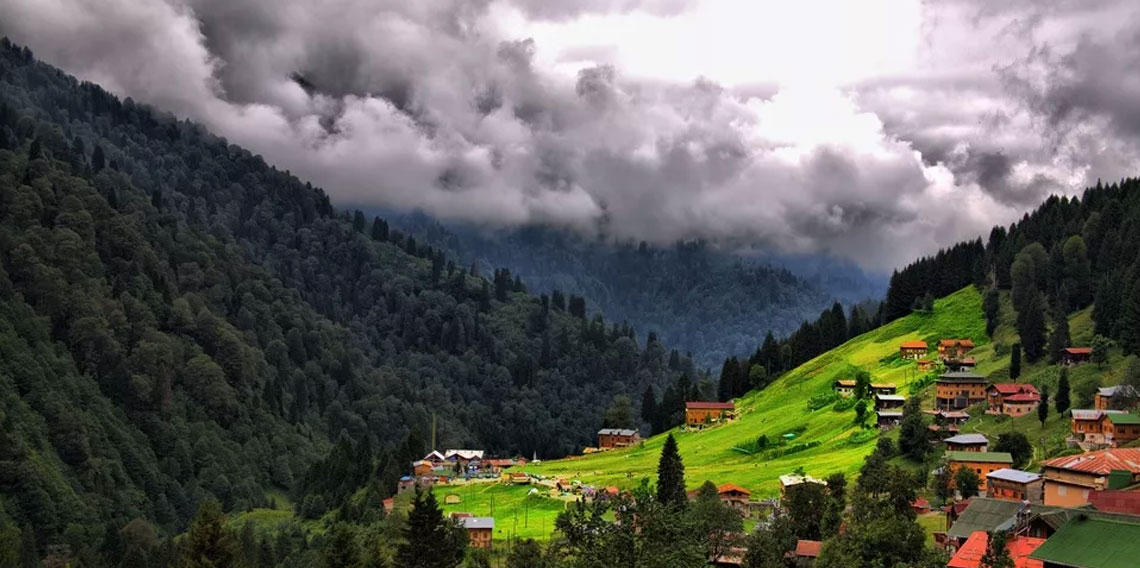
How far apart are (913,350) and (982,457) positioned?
84.5 meters

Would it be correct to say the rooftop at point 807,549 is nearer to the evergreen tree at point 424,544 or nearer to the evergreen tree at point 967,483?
the evergreen tree at point 967,483

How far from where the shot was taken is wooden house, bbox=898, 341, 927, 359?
18140cm

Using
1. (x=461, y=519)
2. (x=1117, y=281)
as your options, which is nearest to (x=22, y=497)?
(x=461, y=519)

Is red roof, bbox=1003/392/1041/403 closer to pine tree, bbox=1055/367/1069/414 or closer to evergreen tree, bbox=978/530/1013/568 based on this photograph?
pine tree, bbox=1055/367/1069/414

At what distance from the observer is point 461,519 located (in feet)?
365

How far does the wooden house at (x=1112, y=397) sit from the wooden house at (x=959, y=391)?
78.7 feet

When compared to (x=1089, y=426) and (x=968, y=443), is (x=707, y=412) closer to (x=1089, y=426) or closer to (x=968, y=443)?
(x=968, y=443)

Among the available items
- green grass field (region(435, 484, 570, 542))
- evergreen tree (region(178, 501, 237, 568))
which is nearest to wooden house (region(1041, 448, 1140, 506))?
green grass field (region(435, 484, 570, 542))

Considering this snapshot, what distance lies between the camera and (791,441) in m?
152

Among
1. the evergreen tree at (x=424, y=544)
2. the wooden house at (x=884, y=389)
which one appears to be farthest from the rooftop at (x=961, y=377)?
the evergreen tree at (x=424, y=544)

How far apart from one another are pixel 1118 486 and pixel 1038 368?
230ft

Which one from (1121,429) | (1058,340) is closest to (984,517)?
(1121,429)

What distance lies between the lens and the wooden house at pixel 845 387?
17023 cm

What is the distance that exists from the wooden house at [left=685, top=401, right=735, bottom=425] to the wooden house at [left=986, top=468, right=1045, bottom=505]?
101637 mm
